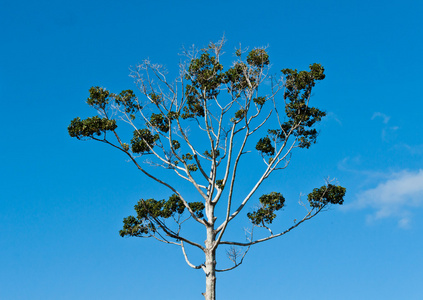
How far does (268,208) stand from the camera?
19219 mm

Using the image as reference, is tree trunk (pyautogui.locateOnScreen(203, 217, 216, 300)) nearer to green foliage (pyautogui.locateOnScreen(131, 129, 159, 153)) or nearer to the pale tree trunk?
the pale tree trunk

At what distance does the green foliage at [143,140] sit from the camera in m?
19.2

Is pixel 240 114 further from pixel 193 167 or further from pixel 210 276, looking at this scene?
pixel 210 276

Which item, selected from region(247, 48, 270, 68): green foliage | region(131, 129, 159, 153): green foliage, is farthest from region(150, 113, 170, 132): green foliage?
region(247, 48, 270, 68): green foliage

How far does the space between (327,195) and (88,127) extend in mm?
9394

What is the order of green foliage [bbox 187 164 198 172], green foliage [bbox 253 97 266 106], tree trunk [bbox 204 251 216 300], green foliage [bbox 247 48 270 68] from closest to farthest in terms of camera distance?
tree trunk [bbox 204 251 216 300]
green foliage [bbox 187 164 198 172]
green foliage [bbox 253 97 266 106]
green foliage [bbox 247 48 270 68]

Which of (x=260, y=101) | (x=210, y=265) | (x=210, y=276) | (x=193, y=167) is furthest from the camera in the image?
(x=260, y=101)

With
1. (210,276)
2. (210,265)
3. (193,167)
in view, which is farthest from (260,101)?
(210,276)

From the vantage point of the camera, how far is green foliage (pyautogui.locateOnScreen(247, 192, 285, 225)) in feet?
62.5

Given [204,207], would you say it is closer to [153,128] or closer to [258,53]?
[153,128]

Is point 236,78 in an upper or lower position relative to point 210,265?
upper

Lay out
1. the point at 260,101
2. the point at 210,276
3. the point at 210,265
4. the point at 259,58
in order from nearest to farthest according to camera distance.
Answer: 1. the point at 210,276
2. the point at 210,265
3. the point at 260,101
4. the point at 259,58

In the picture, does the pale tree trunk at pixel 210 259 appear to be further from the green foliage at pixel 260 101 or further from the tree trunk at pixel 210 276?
the green foliage at pixel 260 101

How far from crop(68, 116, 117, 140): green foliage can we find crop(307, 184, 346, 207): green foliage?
8206 mm
